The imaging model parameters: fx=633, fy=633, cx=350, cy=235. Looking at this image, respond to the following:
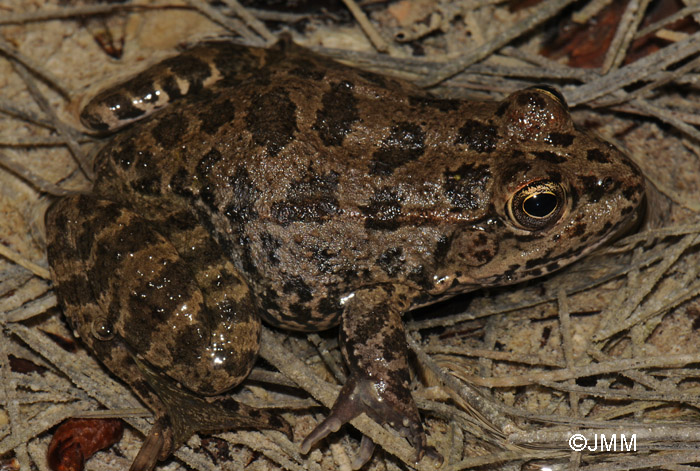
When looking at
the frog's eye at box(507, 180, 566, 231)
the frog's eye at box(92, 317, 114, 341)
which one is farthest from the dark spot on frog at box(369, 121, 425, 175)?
the frog's eye at box(92, 317, 114, 341)

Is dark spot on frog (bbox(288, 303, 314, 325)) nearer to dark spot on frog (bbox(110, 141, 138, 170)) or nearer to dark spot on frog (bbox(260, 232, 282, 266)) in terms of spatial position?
dark spot on frog (bbox(260, 232, 282, 266))

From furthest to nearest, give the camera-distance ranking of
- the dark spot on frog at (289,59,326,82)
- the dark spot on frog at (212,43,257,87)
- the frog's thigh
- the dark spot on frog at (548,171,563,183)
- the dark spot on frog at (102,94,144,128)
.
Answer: the dark spot on frog at (212,43,257,87)
the dark spot on frog at (102,94,144,128)
the dark spot on frog at (289,59,326,82)
the frog's thigh
the dark spot on frog at (548,171,563,183)

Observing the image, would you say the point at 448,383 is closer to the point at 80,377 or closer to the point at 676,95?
the point at 80,377

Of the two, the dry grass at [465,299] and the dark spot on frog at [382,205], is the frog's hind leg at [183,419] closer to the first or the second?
the dry grass at [465,299]

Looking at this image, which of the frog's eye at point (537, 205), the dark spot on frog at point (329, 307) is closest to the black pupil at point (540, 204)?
the frog's eye at point (537, 205)

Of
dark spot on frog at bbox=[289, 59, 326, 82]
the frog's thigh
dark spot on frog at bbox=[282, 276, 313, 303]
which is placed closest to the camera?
the frog's thigh
